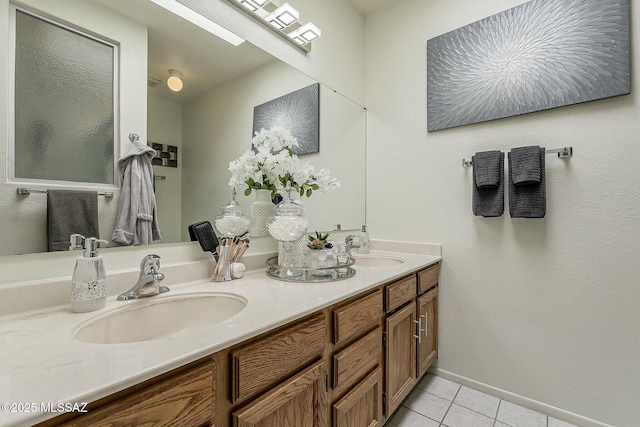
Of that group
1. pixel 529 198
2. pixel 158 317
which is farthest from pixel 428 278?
pixel 158 317

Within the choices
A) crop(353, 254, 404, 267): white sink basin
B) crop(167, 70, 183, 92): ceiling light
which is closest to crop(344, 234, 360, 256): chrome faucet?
crop(353, 254, 404, 267): white sink basin

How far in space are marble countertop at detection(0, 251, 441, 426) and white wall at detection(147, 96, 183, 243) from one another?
27 cm

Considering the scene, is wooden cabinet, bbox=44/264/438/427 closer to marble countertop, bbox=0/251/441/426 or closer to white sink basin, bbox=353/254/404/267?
marble countertop, bbox=0/251/441/426

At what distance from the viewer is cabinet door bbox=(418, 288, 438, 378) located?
1.64 m

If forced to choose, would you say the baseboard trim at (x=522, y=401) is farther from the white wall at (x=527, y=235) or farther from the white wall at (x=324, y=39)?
the white wall at (x=324, y=39)

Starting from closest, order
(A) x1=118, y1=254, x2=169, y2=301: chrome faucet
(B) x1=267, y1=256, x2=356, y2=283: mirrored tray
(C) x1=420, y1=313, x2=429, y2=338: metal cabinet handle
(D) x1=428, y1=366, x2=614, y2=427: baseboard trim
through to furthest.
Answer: (A) x1=118, y1=254, x2=169, y2=301: chrome faucet < (B) x1=267, y1=256, x2=356, y2=283: mirrored tray < (D) x1=428, y1=366, x2=614, y2=427: baseboard trim < (C) x1=420, y1=313, x2=429, y2=338: metal cabinet handle

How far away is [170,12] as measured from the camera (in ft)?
3.76

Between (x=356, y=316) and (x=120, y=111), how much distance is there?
1130 millimetres

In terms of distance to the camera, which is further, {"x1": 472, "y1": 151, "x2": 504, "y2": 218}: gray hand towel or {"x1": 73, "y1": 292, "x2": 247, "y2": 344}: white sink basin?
{"x1": 472, "y1": 151, "x2": 504, "y2": 218}: gray hand towel

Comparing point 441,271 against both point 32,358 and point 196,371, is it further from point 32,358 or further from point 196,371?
point 32,358

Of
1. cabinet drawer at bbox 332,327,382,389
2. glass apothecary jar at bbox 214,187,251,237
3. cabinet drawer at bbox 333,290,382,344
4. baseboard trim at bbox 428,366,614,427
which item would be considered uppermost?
glass apothecary jar at bbox 214,187,251,237

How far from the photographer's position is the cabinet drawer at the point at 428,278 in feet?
5.40

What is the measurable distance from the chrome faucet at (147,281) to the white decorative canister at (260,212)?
1.74ft

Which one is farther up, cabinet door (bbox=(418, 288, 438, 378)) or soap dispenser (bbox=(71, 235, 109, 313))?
soap dispenser (bbox=(71, 235, 109, 313))
